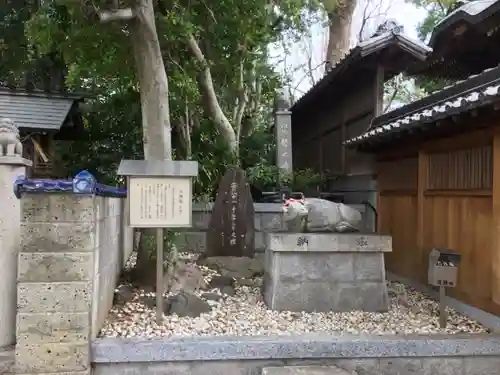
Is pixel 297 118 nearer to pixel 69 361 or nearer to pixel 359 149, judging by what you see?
pixel 359 149

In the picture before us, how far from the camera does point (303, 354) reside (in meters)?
4.91

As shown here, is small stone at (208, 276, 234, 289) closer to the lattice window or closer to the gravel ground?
the gravel ground

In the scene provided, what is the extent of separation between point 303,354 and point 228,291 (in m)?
2.36

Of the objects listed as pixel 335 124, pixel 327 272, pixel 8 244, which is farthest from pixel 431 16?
pixel 8 244

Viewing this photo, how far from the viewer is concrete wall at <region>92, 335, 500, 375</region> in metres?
4.75

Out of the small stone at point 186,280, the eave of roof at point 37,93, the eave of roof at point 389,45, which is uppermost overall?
the eave of roof at point 389,45

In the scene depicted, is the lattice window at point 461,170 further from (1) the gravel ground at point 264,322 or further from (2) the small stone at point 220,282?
(2) the small stone at point 220,282

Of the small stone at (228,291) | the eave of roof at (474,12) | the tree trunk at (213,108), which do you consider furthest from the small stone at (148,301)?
the eave of roof at (474,12)

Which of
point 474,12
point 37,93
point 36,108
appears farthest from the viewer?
point 37,93

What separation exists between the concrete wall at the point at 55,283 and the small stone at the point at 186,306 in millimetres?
1408

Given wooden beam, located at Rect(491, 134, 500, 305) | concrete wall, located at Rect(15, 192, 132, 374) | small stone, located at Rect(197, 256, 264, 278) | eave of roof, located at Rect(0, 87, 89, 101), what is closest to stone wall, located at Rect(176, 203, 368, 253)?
small stone, located at Rect(197, 256, 264, 278)

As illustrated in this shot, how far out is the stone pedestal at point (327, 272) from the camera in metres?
6.24

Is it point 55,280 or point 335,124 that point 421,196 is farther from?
point 335,124

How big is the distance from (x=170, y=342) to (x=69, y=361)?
0.94 metres
